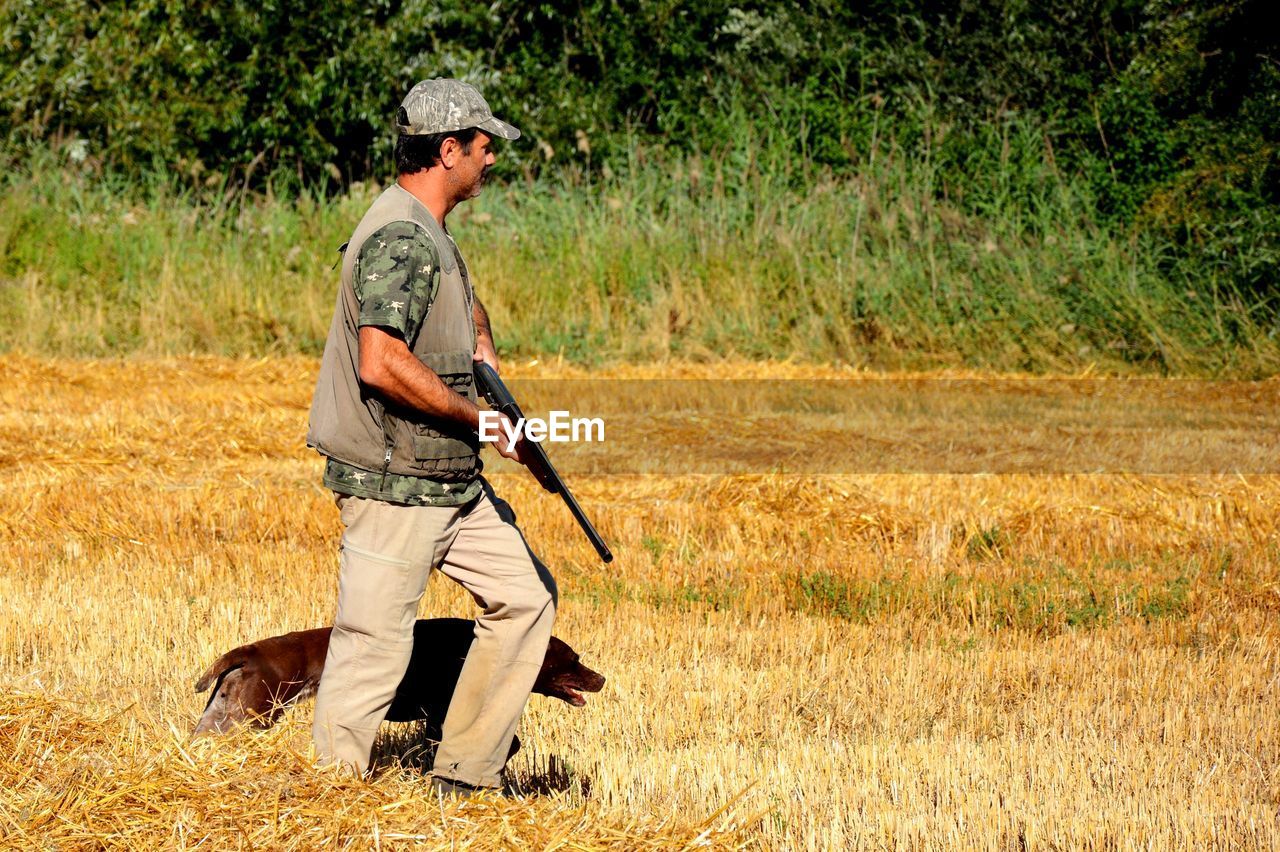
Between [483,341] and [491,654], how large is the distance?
38.9 inches

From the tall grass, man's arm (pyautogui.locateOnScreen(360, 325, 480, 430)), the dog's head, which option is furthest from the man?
the tall grass

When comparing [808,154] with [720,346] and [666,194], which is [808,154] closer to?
[666,194]

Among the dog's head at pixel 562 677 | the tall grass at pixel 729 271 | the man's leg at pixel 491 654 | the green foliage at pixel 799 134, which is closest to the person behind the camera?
the man's leg at pixel 491 654

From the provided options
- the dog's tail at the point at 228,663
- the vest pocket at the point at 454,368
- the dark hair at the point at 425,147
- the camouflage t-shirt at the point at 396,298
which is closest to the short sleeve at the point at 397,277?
the camouflage t-shirt at the point at 396,298

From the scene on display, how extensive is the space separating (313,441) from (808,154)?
15.0 metres

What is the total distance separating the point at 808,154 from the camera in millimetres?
18766

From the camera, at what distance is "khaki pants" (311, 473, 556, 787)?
4.34 metres

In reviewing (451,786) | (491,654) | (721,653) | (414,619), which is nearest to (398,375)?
(414,619)

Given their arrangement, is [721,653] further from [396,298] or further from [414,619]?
[396,298]

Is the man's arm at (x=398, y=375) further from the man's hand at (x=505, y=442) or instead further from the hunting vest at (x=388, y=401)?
the man's hand at (x=505, y=442)

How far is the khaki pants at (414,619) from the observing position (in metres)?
4.34

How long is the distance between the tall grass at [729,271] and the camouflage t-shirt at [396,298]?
35.8ft

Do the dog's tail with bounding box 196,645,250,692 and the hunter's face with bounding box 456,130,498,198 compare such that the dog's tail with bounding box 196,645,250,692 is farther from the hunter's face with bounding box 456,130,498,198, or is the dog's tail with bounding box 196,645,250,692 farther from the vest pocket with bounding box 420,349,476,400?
the hunter's face with bounding box 456,130,498,198

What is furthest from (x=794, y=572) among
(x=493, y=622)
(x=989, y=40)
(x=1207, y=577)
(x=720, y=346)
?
(x=989, y=40)
